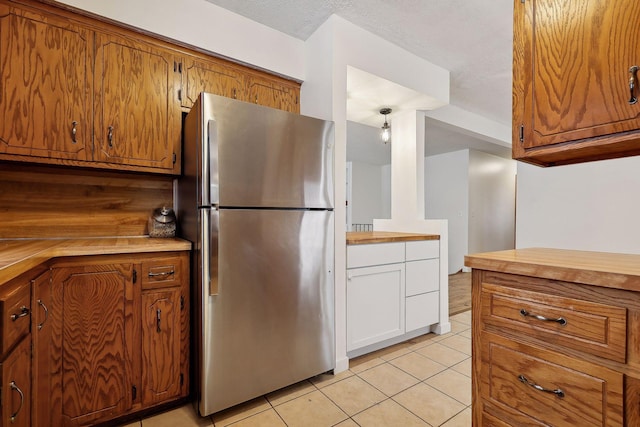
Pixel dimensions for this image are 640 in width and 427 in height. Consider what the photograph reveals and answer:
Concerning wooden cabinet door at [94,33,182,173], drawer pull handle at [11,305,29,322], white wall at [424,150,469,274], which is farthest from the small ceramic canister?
white wall at [424,150,469,274]

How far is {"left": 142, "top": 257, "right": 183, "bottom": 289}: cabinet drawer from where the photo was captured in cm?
152

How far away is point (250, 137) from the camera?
5.26 ft

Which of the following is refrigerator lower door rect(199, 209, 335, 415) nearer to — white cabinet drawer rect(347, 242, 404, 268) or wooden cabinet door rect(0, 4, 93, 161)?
white cabinet drawer rect(347, 242, 404, 268)

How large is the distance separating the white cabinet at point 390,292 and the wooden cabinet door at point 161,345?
43.3 inches

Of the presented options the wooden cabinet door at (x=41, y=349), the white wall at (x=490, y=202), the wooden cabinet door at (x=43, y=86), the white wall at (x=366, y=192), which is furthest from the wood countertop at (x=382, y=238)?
the white wall at (x=366, y=192)

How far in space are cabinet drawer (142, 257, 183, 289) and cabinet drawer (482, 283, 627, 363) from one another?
1475 millimetres

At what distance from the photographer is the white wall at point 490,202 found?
5.78 meters

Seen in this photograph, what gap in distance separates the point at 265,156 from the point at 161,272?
2.75ft

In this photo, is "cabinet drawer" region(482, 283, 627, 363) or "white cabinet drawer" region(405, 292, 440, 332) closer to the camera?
"cabinet drawer" region(482, 283, 627, 363)

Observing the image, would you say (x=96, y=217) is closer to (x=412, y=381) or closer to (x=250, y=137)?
(x=250, y=137)

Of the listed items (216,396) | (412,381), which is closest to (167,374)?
(216,396)

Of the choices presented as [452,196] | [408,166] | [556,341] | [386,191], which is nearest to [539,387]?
[556,341]

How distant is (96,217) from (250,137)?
1.20 metres

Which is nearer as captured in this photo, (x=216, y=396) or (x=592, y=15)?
(x=592, y=15)
